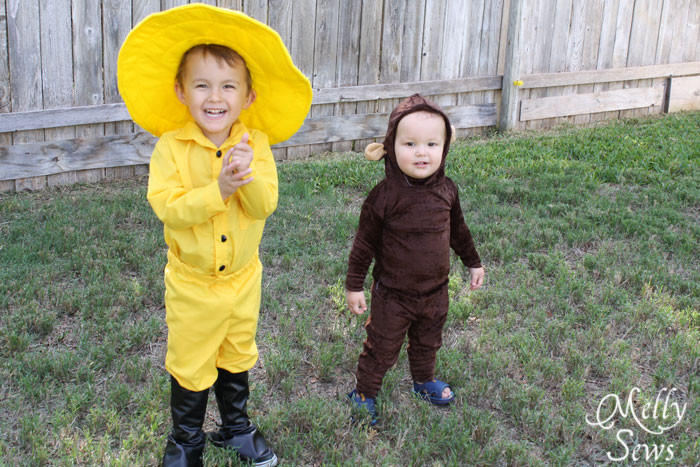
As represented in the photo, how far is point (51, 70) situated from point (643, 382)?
15.7 feet

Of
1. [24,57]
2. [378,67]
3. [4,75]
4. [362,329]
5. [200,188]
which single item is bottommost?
[362,329]

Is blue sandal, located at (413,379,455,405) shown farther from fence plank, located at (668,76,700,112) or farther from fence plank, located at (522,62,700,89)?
fence plank, located at (668,76,700,112)

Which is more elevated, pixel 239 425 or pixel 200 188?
pixel 200 188

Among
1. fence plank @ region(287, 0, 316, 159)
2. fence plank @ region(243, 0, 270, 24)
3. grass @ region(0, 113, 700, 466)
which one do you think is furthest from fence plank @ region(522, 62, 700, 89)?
fence plank @ region(243, 0, 270, 24)

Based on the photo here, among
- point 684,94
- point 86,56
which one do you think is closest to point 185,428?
point 86,56

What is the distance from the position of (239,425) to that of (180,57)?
56.4 inches

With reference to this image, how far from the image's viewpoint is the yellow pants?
258 cm

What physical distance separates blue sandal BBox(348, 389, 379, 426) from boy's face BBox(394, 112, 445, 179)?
1.03 metres

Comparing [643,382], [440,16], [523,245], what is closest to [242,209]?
[643,382]

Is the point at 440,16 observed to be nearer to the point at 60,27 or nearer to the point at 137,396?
the point at 60,27

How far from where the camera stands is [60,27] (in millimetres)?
5637

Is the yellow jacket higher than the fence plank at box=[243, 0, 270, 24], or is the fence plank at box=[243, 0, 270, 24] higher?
the fence plank at box=[243, 0, 270, 24]

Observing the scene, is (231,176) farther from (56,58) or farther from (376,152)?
(56,58)

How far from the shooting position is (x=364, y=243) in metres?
3.06
